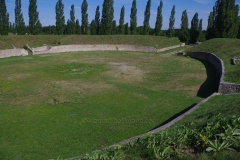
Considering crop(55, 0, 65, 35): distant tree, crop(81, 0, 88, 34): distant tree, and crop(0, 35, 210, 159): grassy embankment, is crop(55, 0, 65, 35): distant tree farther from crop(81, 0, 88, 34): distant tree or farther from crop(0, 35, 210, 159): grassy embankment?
crop(0, 35, 210, 159): grassy embankment

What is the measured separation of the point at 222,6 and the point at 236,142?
4962 cm

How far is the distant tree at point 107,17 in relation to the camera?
57.0m

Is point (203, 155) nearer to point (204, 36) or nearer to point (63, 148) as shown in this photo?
point (63, 148)

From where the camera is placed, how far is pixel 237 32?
50688mm

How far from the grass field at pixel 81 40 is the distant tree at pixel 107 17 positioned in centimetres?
635

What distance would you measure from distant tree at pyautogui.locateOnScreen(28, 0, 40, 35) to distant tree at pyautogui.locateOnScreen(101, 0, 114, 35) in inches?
652

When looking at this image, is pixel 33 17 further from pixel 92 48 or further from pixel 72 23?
pixel 92 48

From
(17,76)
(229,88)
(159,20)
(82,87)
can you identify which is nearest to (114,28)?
(159,20)

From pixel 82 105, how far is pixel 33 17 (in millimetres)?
46574

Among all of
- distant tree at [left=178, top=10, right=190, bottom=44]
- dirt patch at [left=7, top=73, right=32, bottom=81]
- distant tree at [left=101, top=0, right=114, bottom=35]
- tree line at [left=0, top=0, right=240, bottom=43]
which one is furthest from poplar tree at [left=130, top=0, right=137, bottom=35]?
dirt patch at [left=7, top=73, right=32, bottom=81]

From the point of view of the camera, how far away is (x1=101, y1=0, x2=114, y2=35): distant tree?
5700 cm

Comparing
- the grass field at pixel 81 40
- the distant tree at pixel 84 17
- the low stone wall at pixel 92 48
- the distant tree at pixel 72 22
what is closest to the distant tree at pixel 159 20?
the grass field at pixel 81 40

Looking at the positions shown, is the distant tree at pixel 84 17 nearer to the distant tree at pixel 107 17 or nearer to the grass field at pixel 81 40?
the distant tree at pixel 107 17

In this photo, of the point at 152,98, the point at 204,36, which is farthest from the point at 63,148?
the point at 204,36
